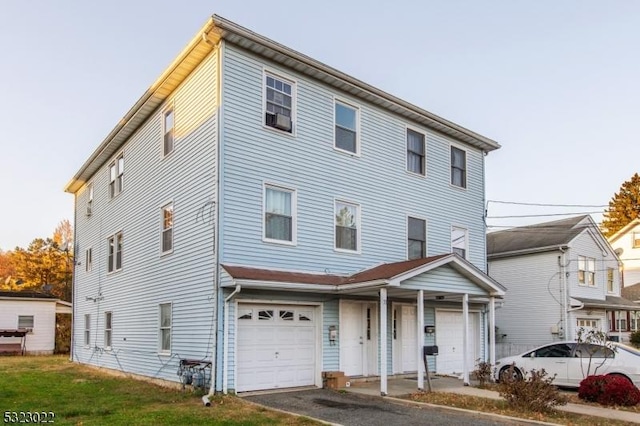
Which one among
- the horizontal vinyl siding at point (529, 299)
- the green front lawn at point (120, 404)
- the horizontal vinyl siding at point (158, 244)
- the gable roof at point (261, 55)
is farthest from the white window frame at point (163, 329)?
the horizontal vinyl siding at point (529, 299)

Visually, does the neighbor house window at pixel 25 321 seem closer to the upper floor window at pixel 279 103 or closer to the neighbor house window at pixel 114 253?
the neighbor house window at pixel 114 253

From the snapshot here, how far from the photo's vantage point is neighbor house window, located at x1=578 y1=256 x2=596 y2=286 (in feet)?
90.4

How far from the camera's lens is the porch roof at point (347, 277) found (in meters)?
12.9

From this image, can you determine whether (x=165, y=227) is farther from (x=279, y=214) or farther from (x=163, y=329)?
(x=279, y=214)

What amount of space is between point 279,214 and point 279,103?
300 centimetres

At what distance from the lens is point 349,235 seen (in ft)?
53.6

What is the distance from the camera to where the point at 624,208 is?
52.9 metres

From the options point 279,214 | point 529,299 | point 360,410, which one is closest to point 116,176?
point 279,214

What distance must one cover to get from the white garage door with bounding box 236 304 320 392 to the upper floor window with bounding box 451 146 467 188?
8340 millimetres

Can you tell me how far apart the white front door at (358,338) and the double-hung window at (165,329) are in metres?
4.80

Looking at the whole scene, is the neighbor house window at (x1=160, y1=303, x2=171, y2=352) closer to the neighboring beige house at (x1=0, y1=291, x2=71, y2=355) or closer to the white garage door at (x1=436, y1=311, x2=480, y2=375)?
the white garage door at (x1=436, y1=311, x2=480, y2=375)

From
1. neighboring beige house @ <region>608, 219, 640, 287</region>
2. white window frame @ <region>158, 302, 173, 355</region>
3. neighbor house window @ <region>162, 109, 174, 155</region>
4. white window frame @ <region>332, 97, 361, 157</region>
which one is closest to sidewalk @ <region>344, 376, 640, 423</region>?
white window frame @ <region>158, 302, 173, 355</region>

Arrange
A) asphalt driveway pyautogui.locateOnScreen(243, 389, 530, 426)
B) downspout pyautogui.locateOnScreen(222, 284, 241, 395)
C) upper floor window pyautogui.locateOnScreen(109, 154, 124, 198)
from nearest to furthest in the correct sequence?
asphalt driveway pyautogui.locateOnScreen(243, 389, 530, 426), downspout pyautogui.locateOnScreen(222, 284, 241, 395), upper floor window pyautogui.locateOnScreen(109, 154, 124, 198)

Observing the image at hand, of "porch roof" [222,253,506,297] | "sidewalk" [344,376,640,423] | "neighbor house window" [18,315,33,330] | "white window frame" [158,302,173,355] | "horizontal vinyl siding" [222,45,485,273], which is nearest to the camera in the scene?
"sidewalk" [344,376,640,423]
